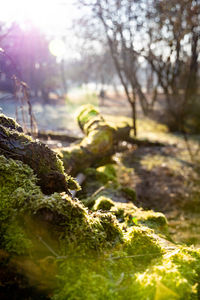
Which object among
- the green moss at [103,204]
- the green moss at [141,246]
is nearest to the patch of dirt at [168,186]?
the green moss at [103,204]

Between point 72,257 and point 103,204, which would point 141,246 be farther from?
point 103,204

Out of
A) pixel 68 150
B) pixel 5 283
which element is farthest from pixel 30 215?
pixel 68 150

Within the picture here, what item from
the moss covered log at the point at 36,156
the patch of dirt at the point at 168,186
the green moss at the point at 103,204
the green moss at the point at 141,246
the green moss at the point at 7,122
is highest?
the green moss at the point at 7,122

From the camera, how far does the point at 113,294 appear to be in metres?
1.71

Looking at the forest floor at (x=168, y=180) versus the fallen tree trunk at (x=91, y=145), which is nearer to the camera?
the forest floor at (x=168, y=180)

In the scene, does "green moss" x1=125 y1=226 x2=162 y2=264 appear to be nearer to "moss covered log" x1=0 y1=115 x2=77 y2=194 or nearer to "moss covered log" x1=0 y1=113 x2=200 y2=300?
"moss covered log" x1=0 y1=113 x2=200 y2=300

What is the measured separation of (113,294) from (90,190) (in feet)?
13.4

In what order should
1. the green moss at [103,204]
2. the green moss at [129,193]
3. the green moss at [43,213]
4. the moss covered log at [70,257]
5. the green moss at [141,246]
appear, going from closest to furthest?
the moss covered log at [70,257] → the green moss at [43,213] → the green moss at [141,246] → the green moss at [103,204] → the green moss at [129,193]

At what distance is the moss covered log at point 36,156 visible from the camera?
235 cm

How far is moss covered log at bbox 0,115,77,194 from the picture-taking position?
235 cm

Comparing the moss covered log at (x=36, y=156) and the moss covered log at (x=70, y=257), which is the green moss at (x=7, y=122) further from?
the moss covered log at (x=70, y=257)

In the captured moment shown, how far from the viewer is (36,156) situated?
2426mm

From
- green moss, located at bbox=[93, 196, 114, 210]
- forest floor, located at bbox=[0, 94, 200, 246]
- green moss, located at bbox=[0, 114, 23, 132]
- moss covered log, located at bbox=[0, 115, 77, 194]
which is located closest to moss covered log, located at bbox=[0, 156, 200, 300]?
moss covered log, located at bbox=[0, 115, 77, 194]

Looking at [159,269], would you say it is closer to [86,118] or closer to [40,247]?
[40,247]
